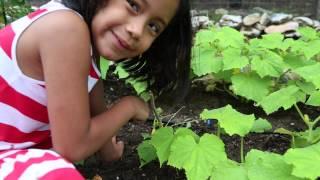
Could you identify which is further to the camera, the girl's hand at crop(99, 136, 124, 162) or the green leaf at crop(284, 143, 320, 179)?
the girl's hand at crop(99, 136, 124, 162)

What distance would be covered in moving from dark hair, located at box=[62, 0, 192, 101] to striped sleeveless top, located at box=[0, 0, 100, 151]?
15cm

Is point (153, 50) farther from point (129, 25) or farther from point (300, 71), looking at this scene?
point (300, 71)

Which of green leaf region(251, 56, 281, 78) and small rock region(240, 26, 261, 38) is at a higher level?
green leaf region(251, 56, 281, 78)

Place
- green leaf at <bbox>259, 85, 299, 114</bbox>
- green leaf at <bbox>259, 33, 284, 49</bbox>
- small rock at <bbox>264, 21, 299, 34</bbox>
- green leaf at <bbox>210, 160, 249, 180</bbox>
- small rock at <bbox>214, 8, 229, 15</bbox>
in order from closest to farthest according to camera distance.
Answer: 1. green leaf at <bbox>210, 160, 249, 180</bbox>
2. green leaf at <bbox>259, 85, 299, 114</bbox>
3. green leaf at <bbox>259, 33, 284, 49</bbox>
4. small rock at <bbox>264, 21, 299, 34</bbox>
5. small rock at <bbox>214, 8, 229, 15</bbox>

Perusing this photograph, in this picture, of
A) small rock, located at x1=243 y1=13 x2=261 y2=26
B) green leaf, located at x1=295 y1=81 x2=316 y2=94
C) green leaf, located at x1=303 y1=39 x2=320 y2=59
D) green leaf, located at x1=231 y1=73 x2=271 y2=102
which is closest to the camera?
green leaf, located at x1=295 y1=81 x2=316 y2=94

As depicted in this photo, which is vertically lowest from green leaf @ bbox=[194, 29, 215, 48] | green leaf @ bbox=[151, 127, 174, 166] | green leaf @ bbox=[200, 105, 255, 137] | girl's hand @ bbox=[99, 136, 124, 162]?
girl's hand @ bbox=[99, 136, 124, 162]

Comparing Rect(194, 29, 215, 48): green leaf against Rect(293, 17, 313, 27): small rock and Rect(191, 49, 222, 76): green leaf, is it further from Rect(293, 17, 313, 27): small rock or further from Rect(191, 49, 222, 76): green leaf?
Rect(293, 17, 313, 27): small rock

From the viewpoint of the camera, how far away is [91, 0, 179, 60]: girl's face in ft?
4.68

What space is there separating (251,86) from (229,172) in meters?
0.72

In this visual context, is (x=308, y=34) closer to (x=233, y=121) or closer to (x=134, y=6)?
(x=233, y=121)

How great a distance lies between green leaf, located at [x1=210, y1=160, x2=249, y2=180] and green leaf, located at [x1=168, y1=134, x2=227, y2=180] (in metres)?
0.04

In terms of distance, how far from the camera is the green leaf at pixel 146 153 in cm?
189

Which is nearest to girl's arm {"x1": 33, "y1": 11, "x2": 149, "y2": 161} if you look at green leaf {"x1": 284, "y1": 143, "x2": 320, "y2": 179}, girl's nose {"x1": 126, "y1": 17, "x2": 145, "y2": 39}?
girl's nose {"x1": 126, "y1": 17, "x2": 145, "y2": 39}

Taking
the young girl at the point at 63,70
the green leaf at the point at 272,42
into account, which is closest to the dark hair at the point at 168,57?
the young girl at the point at 63,70
